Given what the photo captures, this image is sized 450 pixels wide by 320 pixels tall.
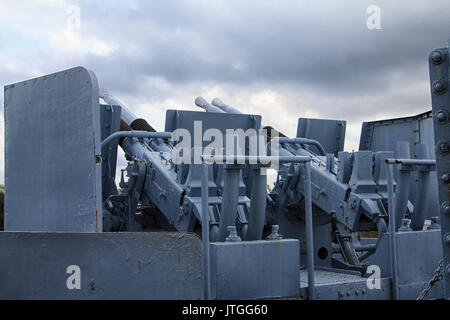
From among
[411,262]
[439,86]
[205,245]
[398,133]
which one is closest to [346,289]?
[411,262]

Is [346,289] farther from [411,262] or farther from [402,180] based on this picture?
[402,180]

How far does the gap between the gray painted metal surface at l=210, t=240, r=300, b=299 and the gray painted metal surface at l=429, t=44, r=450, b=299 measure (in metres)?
2.10

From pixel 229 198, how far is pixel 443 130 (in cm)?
231

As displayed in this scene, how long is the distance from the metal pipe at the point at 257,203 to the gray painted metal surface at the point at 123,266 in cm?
193

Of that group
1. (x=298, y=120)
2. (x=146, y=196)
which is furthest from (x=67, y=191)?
(x=298, y=120)

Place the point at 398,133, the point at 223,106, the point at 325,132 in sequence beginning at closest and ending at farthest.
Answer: the point at 398,133 → the point at 325,132 → the point at 223,106

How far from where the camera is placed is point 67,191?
3.83 meters

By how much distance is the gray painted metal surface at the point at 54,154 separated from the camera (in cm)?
368

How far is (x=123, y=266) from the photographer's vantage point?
3205 mm

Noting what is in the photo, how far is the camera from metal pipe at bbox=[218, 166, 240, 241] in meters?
4.95

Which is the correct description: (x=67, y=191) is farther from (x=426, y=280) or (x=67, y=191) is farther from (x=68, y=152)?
(x=426, y=280)

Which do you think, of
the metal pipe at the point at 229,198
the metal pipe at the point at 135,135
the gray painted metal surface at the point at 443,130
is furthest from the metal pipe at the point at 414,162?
the metal pipe at the point at 135,135

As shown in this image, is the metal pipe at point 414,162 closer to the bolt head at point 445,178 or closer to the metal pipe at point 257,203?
the metal pipe at point 257,203
